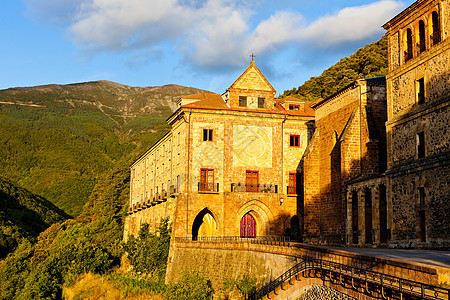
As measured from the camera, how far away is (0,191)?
10806 cm

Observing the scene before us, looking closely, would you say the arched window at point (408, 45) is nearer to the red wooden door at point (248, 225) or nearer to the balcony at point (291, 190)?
the balcony at point (291, 190)

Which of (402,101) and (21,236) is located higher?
(402,101)

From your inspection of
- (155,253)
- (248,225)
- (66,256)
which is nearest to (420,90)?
(248,225)

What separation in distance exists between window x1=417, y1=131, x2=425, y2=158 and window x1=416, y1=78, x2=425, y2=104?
6.40 ft

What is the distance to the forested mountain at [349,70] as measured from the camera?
2992 inches

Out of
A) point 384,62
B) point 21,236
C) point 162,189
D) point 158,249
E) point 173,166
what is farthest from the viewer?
point 21,236

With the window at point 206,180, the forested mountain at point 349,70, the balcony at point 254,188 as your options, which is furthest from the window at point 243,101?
the forested mountain at point 349,70

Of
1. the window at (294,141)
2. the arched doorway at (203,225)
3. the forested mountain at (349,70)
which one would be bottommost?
the arched doorway at (203,225)

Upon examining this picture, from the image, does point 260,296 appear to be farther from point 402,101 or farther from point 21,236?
point 21,236

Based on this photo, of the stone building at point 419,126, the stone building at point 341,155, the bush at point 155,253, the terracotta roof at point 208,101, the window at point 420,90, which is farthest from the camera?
the terracotta roof at point 208,101

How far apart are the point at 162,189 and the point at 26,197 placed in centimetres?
6578

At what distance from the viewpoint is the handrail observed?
14320 mm

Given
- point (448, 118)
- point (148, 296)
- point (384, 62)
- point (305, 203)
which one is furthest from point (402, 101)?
point (384, 62)

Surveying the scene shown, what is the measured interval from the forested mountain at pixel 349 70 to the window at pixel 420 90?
40960mm
